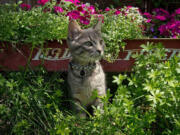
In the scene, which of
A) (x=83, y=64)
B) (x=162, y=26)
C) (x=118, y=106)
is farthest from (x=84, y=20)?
(x=118, y=106)

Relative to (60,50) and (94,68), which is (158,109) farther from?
(60,50)

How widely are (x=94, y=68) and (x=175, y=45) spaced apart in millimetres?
1092

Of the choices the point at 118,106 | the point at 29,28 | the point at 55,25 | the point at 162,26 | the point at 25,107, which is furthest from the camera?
the point at 162,26

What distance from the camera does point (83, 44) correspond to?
2.13 meters

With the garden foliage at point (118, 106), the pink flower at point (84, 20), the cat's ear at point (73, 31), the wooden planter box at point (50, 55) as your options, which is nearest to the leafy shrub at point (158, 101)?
the garden foliage at point (118, 106)

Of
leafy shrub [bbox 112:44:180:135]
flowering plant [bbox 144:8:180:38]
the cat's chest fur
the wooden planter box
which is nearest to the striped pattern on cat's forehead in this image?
the cat's chest fur

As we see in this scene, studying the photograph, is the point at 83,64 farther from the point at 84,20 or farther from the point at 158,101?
the point at 84,20

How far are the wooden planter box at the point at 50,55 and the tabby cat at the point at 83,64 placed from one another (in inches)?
14.6

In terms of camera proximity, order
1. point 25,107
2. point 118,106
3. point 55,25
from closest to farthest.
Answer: point 118,106
point 25,107
point 55,25

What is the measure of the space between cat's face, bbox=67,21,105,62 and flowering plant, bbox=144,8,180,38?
159cm

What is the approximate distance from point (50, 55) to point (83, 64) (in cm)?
54

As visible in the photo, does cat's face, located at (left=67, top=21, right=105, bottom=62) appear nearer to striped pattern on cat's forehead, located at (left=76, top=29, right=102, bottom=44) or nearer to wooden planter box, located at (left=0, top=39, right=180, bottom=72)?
striped pattern on cat's forehead, located at (left=76, top=29, right=102, bottom=44)

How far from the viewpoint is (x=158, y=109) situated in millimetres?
1731

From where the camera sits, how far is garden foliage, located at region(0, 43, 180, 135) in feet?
5.31
